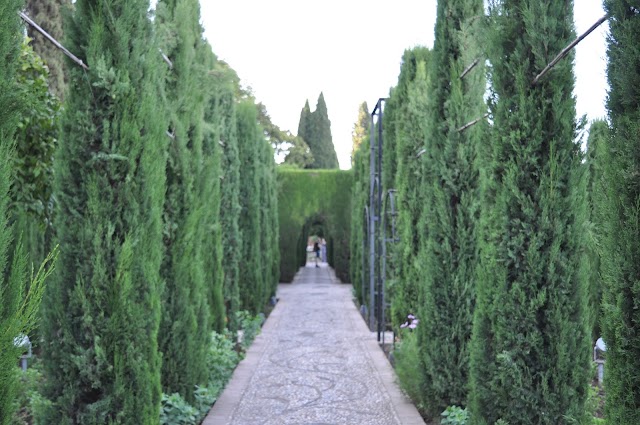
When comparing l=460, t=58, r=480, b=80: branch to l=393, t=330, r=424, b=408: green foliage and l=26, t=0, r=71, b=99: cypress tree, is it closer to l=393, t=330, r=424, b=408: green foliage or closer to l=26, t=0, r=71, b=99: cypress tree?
l=393, t=330, r=424, b=408: green foliage

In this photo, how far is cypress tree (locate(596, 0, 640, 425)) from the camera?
2.46m

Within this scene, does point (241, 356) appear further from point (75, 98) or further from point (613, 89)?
point (613, 89)

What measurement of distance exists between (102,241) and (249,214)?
9.93 m

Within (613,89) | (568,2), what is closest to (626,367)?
A: (613,89)

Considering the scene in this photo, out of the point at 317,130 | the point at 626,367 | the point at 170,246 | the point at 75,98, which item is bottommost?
the point at 626,367

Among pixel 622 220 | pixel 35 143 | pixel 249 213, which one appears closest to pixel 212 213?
pixel 35 143

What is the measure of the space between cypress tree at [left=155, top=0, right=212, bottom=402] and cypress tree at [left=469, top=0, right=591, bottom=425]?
10.3 ft

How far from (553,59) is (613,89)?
4.71ft

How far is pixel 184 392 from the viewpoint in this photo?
6.11m

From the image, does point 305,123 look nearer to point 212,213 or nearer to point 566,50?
point 212,213

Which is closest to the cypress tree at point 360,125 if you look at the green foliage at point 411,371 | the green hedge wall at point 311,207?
the green hedge wall at point 311,207

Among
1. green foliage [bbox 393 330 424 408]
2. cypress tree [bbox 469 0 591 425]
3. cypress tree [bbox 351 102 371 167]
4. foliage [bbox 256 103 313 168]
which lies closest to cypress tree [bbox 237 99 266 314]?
green foliage [bbox 393 330 424 408]

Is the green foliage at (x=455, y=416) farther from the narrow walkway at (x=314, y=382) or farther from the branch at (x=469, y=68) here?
the branch at (x=469, y=68)

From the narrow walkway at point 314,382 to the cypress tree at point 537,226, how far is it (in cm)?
230
